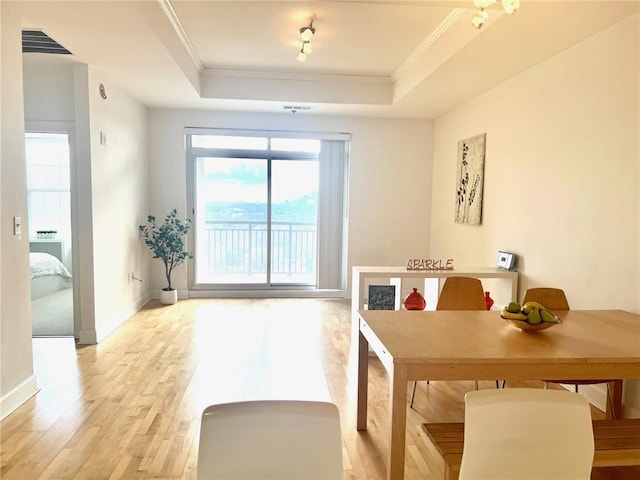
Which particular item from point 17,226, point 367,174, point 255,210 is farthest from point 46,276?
point 367,174

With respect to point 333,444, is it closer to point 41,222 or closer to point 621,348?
point 621,348

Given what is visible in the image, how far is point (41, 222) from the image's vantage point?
7094mm

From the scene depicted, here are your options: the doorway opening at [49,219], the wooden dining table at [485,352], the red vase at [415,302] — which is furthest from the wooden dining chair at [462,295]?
the doorway opening at [49,219]

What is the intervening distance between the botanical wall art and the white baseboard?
426 cm

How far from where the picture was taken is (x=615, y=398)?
2.52m

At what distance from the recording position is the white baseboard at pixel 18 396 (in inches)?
104

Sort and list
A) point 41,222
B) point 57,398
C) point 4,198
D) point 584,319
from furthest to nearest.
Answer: point 41,222, point 57,398, point 4,198, point 584,319

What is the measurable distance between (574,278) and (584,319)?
78cm

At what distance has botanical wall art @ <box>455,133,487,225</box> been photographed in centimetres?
456

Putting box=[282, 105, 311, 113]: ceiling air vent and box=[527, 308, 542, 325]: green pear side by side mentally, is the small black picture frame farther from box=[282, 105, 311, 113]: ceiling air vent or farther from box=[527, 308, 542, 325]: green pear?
box=[282, 105, 311, 113]: ceiling air vent

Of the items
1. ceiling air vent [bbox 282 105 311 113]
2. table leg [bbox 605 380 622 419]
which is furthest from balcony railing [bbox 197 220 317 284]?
table leg [bbox 605 380 622 419]

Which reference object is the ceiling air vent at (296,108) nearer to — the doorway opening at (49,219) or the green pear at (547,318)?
the doorway opening at (49,219)

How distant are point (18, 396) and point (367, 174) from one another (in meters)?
4.64

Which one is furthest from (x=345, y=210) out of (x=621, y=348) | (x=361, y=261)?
(x=621, y=348)
